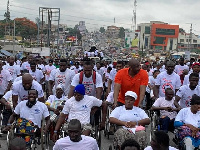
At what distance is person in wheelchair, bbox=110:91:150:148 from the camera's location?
18.6ft

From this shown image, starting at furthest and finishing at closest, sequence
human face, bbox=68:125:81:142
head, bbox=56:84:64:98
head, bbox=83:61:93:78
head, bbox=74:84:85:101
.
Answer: head, bbox=56:84:64:98 → head, bbox=83:61:93:78 → head, bbox=74:84:85:101 → human face, bbox=68:125:81:142

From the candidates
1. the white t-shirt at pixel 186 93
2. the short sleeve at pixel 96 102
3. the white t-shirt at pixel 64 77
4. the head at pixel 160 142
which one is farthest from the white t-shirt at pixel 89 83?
the head at pixel 160 142

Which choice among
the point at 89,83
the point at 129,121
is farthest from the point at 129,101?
the point at 89,83

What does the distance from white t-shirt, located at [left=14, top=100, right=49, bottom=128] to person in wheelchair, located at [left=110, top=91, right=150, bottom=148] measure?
57.2 inches

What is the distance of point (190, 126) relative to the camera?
633 cm

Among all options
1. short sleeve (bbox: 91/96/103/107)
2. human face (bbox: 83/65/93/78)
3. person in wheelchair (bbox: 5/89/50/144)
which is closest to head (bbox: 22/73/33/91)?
person in wheelchair (bbox: 5/89/50/144)

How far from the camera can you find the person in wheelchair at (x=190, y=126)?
20.2 ft

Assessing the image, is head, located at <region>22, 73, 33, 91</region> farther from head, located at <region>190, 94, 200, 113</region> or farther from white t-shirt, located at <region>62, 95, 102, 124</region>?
head, located at <region>190, 94, 200, 113</region>

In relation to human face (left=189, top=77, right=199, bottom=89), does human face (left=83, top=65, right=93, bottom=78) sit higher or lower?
higher

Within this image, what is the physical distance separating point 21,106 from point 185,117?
311 centimetres

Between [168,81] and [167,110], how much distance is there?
1436 mm

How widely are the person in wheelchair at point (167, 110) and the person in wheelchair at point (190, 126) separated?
61 centimetres

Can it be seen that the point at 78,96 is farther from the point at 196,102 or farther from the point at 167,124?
the point at 196,102

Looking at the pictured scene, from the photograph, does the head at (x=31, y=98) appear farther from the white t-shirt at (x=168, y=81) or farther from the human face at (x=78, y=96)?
the white t-shirt at (x=168, y=81)
